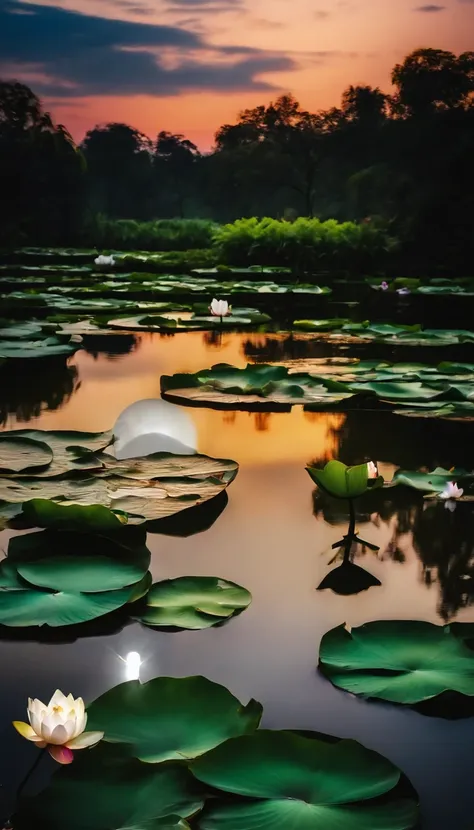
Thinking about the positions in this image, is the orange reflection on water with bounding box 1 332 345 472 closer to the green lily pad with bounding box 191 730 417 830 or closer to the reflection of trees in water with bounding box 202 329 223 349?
the reflection of trees in water with bounding box 202 329 223 349

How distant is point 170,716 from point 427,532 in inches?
25.2

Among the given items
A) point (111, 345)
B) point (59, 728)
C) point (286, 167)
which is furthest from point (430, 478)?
point (286, 167)

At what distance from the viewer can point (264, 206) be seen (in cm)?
1866

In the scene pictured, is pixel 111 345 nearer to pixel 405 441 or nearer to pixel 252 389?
pixel 252 389

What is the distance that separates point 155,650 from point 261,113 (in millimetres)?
17614

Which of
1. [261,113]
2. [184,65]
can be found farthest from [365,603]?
[261,113]

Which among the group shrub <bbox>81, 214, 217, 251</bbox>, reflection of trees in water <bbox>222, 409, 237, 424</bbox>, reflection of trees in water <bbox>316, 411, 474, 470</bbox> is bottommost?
reflection of trees in water <bbox>316, 411, 474, 470</bbox>

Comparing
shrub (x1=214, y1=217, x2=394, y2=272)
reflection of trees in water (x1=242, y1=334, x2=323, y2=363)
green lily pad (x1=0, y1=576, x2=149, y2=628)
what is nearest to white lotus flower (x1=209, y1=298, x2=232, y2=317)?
reflection of trees in water (x1=242, y1=334, x2=323, y2=363)

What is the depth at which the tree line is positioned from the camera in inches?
350

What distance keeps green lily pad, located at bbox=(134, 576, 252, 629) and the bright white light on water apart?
63 mm

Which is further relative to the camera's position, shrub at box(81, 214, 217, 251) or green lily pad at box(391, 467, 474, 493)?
shrub at box(81, 214, 217, 251)

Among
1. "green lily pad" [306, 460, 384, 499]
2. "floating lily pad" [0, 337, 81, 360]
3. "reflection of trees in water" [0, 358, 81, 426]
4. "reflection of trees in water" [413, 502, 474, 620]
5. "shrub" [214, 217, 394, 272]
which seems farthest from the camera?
"shrub" [214, 217, 394, 272]

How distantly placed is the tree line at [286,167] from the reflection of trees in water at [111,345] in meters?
5.19

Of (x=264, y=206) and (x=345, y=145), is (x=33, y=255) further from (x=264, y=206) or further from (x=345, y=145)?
(x=264, y=206)
